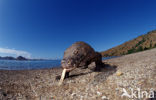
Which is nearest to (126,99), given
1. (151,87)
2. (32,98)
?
(151,87)

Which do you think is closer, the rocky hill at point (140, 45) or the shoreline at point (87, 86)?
the shoreline at point (87, 86)

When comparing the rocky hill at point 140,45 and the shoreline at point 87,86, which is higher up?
the rocky hill at point 140,45

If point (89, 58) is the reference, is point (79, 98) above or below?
below

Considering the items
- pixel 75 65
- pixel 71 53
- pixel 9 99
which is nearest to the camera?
pixel 9 99

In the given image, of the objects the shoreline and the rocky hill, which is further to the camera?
the rocky hill

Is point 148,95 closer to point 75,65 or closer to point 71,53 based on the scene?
point 75,65

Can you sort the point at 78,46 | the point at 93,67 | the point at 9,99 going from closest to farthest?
the point at 9,99 → the point at 78,46 → the point at 93,67

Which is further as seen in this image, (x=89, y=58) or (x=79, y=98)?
(x=89, y=58)

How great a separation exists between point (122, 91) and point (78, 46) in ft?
10.9

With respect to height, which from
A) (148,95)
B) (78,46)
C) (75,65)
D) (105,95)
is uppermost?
(78,46)

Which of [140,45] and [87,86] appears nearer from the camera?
[87,86]

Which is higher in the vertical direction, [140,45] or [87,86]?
[140,45]

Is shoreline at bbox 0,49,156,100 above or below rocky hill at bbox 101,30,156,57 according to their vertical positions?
below

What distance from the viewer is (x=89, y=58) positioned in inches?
214
